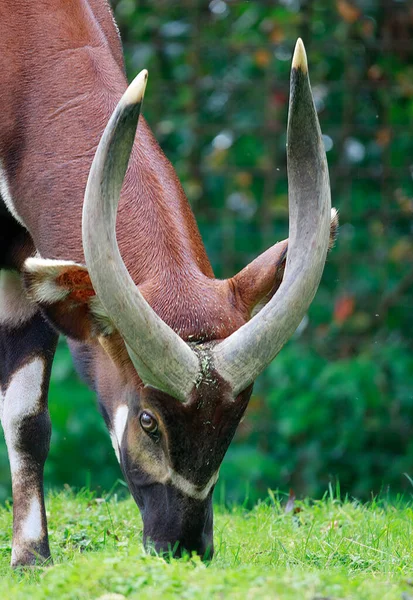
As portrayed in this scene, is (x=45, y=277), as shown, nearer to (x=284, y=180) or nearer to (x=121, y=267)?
(x=121, y=267)

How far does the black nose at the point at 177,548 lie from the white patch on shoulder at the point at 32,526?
914mm

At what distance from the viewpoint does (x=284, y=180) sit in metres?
10.7

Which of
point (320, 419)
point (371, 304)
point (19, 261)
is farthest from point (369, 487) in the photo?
point (19, 261)

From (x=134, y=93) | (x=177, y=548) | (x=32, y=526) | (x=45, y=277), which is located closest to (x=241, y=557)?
(x=177, y=548)

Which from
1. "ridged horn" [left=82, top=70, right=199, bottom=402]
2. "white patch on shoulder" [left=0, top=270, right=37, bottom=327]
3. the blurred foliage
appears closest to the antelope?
"ridged horn" [left=82, top=70, right=199, bottom=402]

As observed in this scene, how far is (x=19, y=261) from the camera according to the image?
541 cm

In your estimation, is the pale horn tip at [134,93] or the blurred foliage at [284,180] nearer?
the pale horn tip at [134,93]

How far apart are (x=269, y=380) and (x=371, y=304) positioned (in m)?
1.17

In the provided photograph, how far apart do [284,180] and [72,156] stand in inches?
240

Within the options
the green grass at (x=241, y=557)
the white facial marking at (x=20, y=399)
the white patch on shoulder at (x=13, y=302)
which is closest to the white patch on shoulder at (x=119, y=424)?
the green grass at (x=241, y=557)

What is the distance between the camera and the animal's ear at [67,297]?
425 cm

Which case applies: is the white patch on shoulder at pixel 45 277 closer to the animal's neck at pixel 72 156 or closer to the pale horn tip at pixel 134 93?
the animal's neck at pixel 72 156

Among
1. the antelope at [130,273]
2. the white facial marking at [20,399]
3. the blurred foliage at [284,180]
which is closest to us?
the antelope at [130,273]

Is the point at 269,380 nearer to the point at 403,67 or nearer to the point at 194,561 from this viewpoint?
the point at 403,67
